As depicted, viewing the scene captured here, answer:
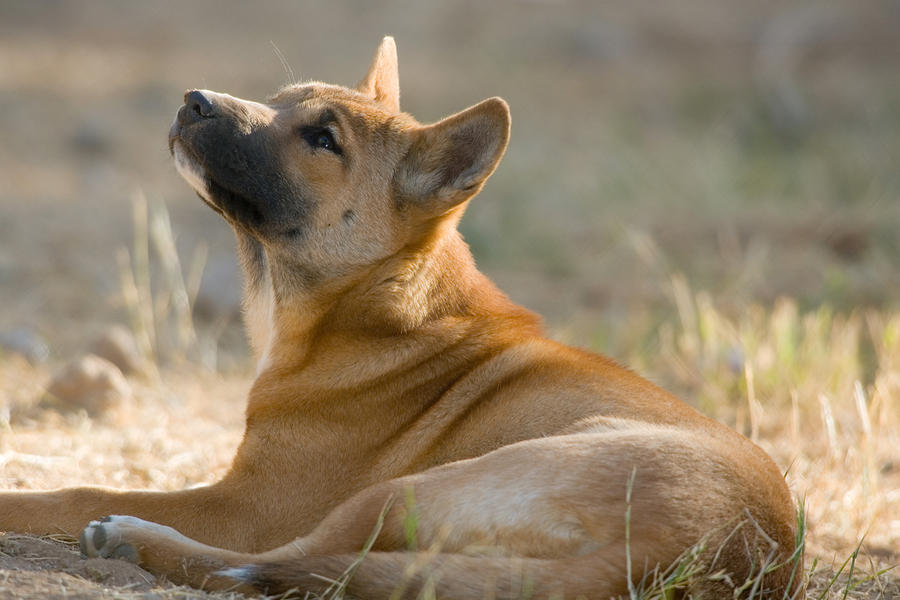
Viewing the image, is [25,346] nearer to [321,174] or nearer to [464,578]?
[321,174]

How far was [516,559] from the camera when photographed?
10.2 ft

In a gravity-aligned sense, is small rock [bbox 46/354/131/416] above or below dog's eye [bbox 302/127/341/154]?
below

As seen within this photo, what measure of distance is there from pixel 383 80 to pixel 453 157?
1.00m

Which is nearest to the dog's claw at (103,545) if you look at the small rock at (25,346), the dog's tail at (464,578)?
the dog's tail at (464,578)

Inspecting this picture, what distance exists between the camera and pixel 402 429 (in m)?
4.13

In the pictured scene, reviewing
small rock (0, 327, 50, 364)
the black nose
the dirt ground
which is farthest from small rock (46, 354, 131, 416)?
the black nose

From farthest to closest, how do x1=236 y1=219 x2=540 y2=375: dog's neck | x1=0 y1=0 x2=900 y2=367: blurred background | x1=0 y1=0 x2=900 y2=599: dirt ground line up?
x1=0 y1=0 x2=900 y2=367: blurred background < x1=0 y1=0 x2=900 y2=599: dirt ground < x1=236 y1=219 x2=540 y2=375: dog's neck

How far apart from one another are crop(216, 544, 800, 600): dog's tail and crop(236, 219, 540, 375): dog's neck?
127cm

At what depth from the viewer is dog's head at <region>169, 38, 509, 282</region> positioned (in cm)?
436

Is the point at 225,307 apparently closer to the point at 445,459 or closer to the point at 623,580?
the point at 445,459

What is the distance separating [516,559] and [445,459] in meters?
0.88

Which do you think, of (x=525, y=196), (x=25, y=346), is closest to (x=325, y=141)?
(x=25, y=346)

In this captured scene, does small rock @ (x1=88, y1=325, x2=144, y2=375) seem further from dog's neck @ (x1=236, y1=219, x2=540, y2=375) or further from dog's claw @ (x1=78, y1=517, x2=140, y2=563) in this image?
dog's claw @ (x1=78, y1=517, x2=140, y2=563)

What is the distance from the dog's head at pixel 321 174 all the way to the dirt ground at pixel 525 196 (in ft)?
4.56
